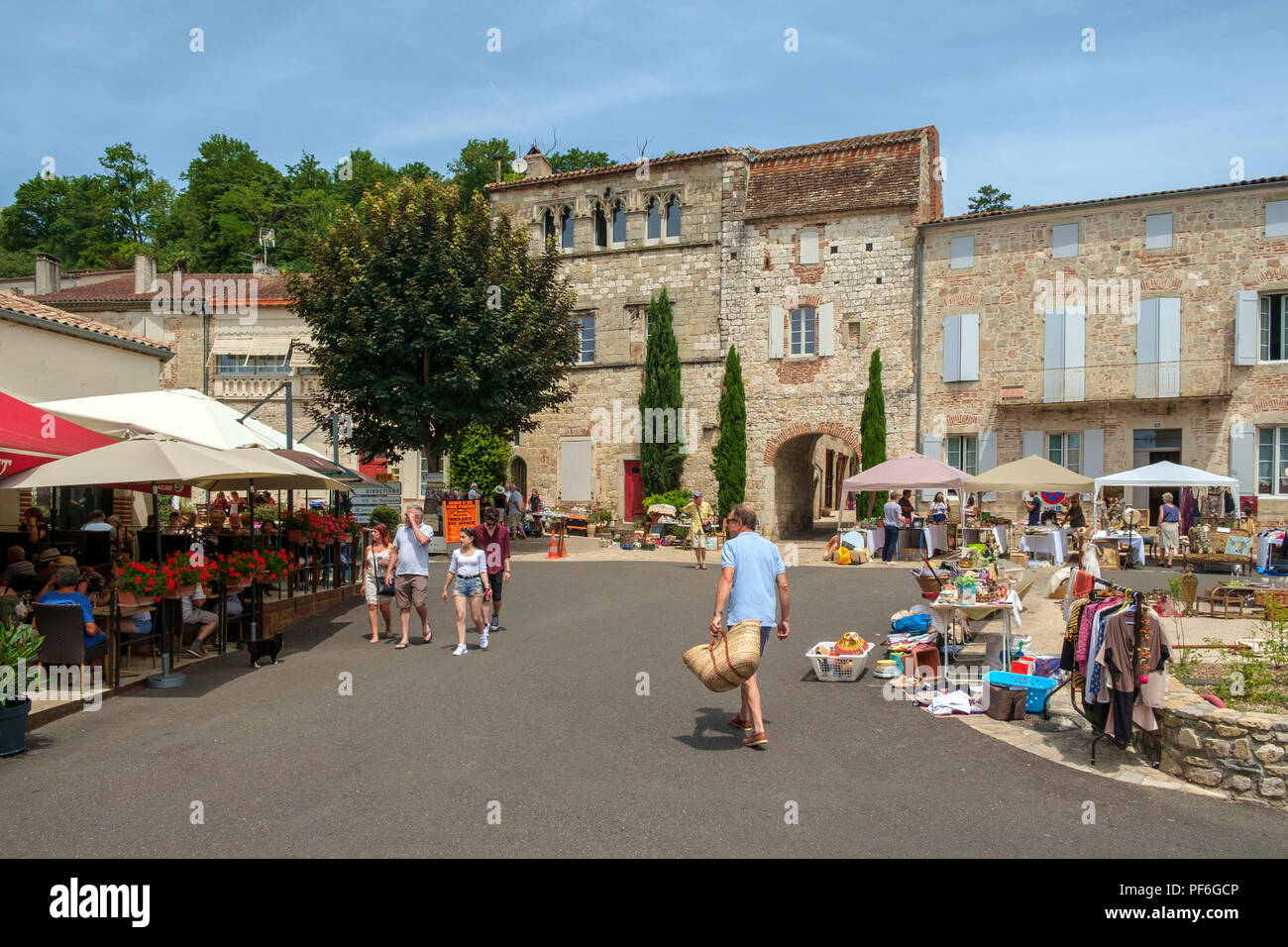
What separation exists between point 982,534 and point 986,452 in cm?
434

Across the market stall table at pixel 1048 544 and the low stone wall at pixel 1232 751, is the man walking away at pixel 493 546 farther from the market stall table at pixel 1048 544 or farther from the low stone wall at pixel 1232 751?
the market stall table at pixel 1048 544

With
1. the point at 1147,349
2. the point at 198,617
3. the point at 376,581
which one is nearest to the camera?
the point at 198,617

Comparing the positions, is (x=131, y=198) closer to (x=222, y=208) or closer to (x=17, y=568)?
(x=222, y=208)

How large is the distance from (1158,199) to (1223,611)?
600 inches

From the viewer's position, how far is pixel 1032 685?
8539mm

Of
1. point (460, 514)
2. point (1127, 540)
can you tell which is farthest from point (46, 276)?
point (1127, 540)

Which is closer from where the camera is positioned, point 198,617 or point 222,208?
point 198,617

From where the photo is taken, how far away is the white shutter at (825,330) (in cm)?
2884

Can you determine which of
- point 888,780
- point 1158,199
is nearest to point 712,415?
point 1158,199

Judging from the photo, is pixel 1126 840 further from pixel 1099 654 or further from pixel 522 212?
pixel 522 212

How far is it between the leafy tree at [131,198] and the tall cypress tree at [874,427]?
154 feet

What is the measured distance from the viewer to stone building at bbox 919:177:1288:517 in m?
23.9

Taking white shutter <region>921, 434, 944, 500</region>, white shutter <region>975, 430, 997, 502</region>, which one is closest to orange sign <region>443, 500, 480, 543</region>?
white shutter <region>921, 434, 944, 500</region>
